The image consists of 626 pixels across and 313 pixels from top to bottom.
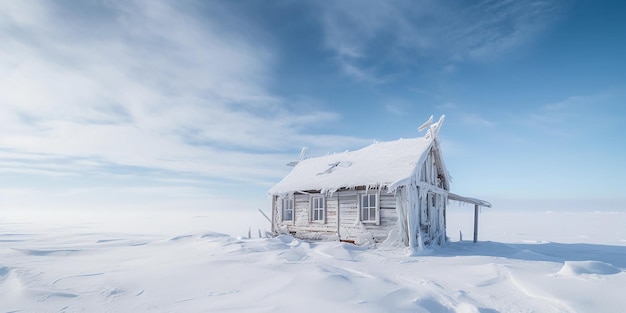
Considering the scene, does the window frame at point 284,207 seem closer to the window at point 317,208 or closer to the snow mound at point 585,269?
the window at point 317,208

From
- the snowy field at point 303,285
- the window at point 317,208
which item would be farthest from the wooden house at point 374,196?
the snowy field at point 303,285

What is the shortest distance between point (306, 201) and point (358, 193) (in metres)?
3.68

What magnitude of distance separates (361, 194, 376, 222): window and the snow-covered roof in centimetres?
111

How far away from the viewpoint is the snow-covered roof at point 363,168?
1542 centimetres

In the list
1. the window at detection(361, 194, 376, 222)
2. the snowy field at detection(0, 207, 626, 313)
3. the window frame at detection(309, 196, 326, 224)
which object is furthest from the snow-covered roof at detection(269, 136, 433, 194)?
the snowy field at detection(0, 207, 626, 313)

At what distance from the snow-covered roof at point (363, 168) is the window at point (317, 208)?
910 millimetres

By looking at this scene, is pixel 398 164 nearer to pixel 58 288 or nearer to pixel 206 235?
pixel 206 235

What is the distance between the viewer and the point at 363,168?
17.5 m

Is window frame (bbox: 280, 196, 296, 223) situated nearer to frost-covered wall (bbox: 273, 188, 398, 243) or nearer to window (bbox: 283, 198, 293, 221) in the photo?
window (bbox: 283, 198, 293, 221)

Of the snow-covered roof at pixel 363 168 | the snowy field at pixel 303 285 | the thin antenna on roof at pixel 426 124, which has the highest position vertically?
the thin antenna on roof at pixel 426 124

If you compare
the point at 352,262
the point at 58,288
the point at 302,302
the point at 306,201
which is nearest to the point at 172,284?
the point at 58,288

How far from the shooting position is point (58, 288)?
8086mm

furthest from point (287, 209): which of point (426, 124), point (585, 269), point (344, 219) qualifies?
point (585, 269)

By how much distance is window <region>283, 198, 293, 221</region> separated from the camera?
20.0 m
